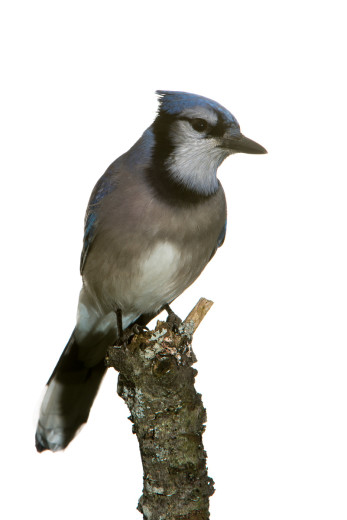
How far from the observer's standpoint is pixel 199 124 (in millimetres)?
3566

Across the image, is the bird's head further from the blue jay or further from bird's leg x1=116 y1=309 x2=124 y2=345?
bird's leg x1=116 y1=309 x2=124 y2=345

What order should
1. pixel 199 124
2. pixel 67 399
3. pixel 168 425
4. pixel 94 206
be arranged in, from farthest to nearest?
pixel 67 399, pixel 94 206, pixel 199 124, pixel 168 425

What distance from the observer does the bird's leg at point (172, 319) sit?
3703mm

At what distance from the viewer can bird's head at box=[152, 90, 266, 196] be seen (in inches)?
140

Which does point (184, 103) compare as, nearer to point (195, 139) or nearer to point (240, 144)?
point (195, 139)

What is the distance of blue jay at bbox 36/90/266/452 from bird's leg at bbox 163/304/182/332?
11 centimetres

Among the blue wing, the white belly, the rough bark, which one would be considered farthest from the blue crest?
the rough bark

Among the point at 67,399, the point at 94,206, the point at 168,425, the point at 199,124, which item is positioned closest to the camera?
the point at 168,425

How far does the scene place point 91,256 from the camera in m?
3.81

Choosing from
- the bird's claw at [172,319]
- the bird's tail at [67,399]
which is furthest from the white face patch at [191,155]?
the bird's tail at [67,399]

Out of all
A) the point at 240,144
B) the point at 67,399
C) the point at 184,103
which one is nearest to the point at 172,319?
the point at 67,399

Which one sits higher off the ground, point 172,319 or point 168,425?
point 172,319

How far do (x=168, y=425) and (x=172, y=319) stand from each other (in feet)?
2.30

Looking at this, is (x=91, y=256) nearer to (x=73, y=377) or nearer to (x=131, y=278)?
(x=131, y=278)
